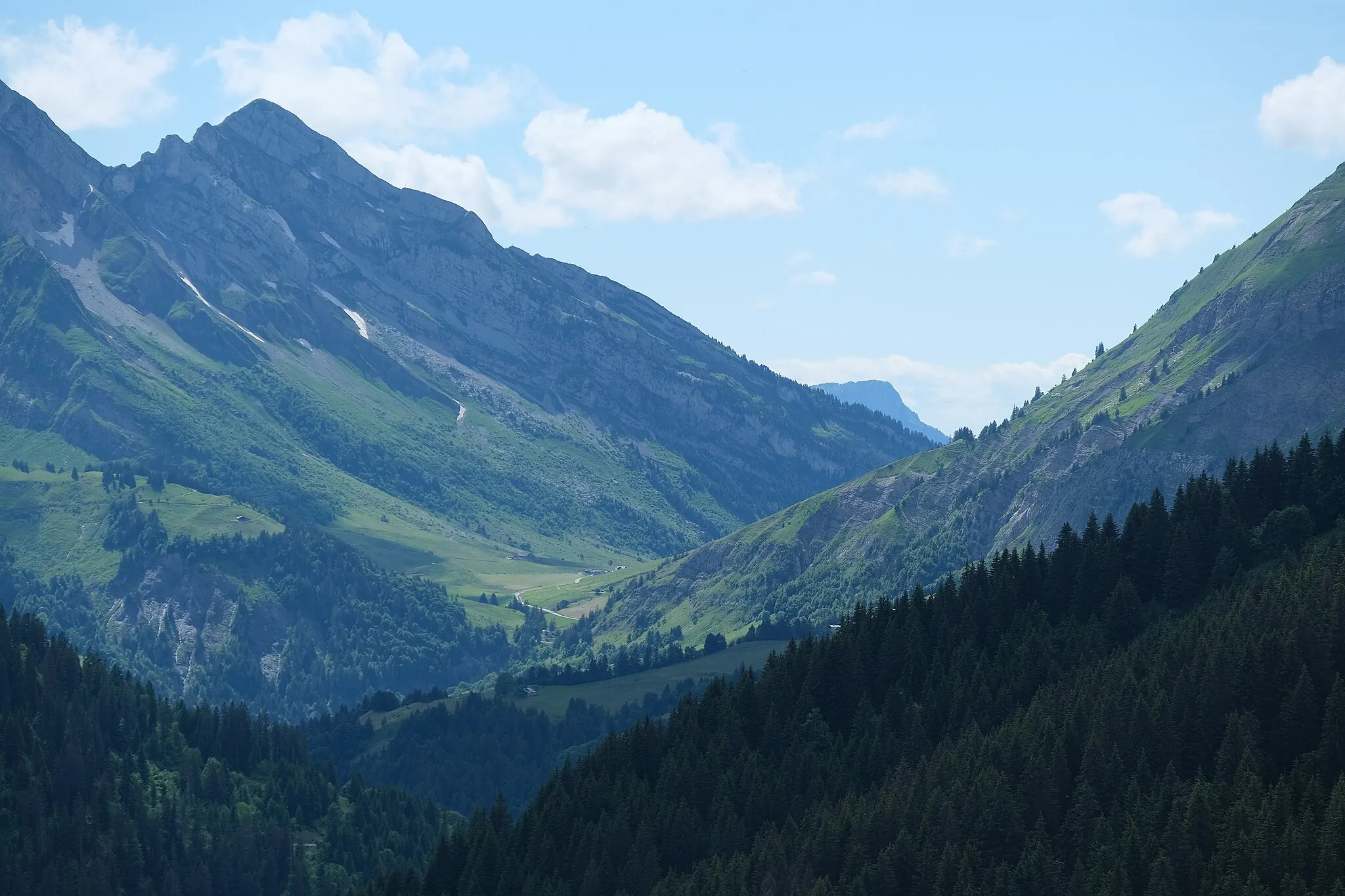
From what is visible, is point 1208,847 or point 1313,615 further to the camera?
point 1313,615

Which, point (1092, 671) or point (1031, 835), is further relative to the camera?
point (1092, 671)

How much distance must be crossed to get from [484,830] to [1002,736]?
193 ft

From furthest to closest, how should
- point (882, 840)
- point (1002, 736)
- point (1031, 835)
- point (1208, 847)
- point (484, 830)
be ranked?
point (484, 830)
point (1002, 736)
point (882, 840)
point (1031, 835)
point (1208, 847)

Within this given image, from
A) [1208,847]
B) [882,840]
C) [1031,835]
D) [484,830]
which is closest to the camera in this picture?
[1208,847]

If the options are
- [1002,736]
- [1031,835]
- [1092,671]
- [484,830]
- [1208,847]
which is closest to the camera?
[1208,847]

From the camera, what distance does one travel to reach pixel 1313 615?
129 metres

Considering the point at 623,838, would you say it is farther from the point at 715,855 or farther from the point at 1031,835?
the point at 1031,835

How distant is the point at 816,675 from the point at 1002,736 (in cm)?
3955

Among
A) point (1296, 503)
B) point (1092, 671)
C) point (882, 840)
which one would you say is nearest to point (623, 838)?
point (882, 840)

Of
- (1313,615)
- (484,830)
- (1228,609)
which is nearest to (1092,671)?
(1228,609)

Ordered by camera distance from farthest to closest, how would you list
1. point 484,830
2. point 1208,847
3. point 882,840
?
point 484,830 < point 882,840 < point 1208,847

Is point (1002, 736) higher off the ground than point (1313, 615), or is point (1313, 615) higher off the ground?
point (1313, 615)

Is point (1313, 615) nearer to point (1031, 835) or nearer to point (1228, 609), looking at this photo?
point (1228, 609)

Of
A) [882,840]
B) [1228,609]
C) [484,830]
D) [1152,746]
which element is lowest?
[484,830]
